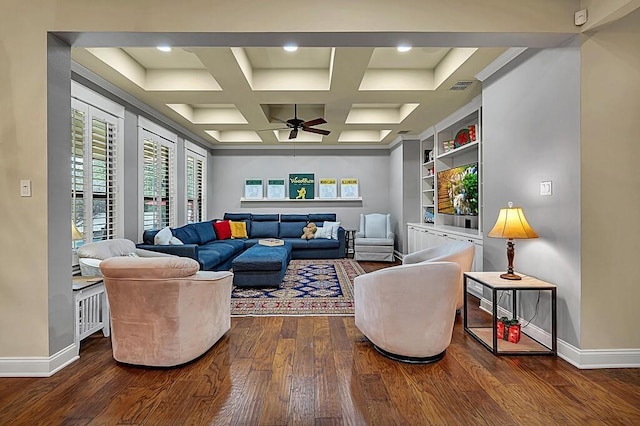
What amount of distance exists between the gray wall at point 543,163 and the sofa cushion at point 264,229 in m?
5.35

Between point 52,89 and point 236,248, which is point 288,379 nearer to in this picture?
point 52,89

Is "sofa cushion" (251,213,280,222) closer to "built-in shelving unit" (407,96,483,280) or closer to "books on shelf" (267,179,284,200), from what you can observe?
"books on shelf" (267,179,284,200)

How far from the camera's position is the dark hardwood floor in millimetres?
2098

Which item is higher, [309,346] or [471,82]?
[471,82]

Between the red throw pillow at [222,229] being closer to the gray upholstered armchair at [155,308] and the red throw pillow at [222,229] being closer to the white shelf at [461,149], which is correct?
the white shelf at [461,149]

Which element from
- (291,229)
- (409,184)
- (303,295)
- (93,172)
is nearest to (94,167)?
(93,172)

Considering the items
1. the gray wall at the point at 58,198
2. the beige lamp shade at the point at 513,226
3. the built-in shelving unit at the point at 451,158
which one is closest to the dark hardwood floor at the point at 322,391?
the gray wall at the point at 58,198

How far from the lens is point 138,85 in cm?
452

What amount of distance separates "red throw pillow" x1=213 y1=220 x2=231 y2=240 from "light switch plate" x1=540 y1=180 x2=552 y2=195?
6.11m

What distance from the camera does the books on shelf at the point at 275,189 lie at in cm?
892

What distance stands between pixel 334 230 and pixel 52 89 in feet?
20.0

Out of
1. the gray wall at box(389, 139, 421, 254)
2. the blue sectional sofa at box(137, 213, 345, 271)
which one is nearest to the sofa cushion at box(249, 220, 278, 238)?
the blue sectional sofa at box(137, 213, 345, 271)

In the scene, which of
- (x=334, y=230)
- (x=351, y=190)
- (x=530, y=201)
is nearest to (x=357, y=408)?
(x=530, y=201)

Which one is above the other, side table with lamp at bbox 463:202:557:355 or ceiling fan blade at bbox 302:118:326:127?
ceiling fan blade at bbox 302:118:326:127
